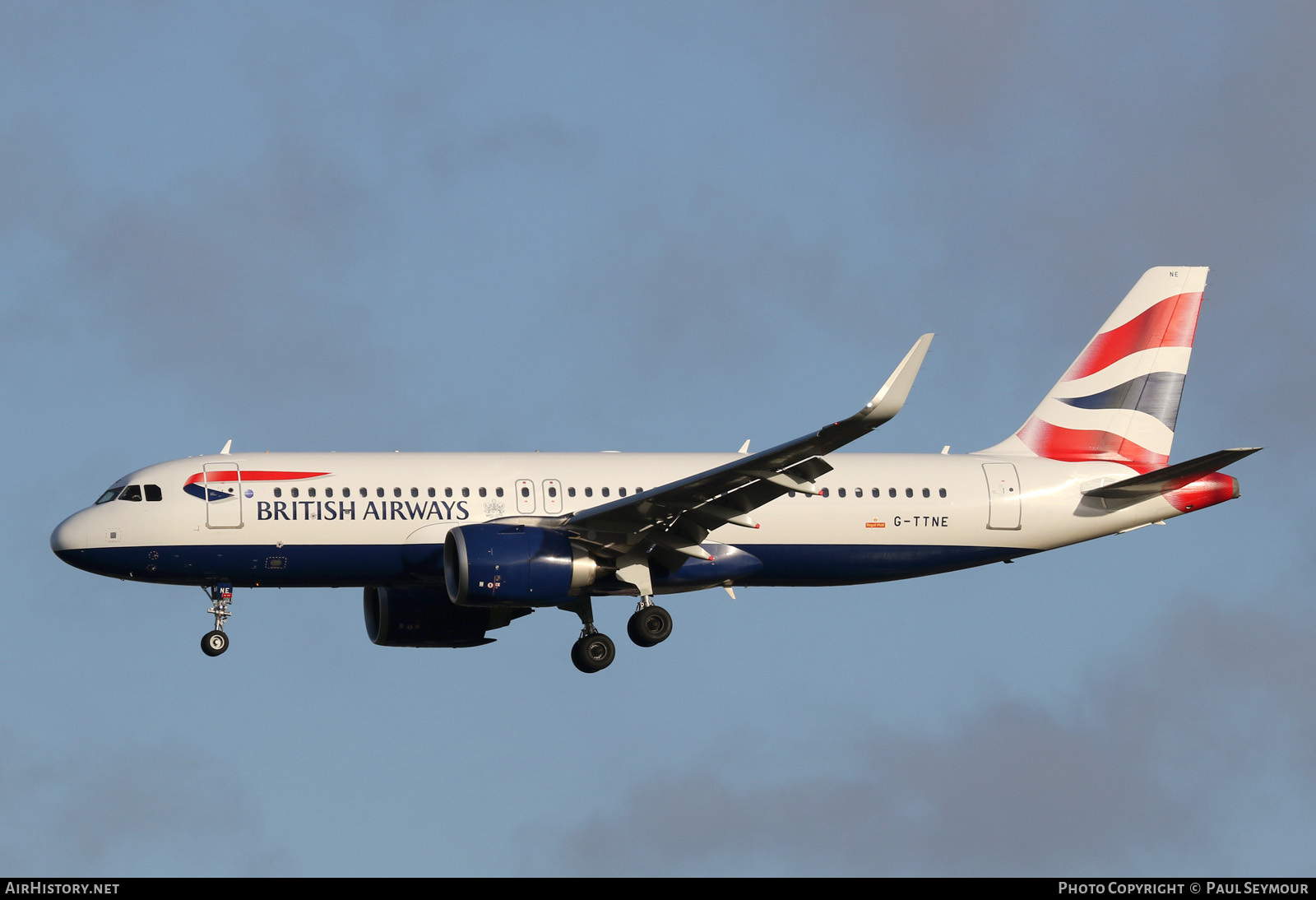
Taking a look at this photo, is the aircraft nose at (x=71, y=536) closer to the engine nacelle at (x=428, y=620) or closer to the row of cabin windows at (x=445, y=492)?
the row of cabin windows at (x=445, y=492)

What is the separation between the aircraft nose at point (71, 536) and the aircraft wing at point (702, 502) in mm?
11266

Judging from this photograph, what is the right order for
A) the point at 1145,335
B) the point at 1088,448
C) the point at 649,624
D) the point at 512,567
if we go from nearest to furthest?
the point at 512,567
the point at 649,624
the point at 1088,448
the point at 1145,335

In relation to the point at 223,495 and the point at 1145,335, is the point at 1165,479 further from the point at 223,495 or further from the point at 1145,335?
the point at 223,495

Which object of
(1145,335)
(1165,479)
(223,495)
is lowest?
(1165,479)

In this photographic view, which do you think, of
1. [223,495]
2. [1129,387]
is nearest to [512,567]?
[223,495]

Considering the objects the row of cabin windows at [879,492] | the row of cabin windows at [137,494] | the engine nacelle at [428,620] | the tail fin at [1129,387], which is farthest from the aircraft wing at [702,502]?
the row of cabin windows at [137,494]

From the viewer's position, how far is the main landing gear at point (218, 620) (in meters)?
47.3

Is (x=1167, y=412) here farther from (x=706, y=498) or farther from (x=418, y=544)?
(x=418, y=544)

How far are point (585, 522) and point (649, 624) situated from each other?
3.14 m

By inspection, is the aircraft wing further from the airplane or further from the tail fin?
the tail fin

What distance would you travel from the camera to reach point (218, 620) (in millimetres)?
47531

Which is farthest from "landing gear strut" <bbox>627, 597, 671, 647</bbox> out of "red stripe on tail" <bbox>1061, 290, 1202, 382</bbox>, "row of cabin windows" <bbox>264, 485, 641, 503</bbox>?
"red stripe on tail" <bbox>1061, 290, 1202, 382</bbox>

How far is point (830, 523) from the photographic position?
161ft

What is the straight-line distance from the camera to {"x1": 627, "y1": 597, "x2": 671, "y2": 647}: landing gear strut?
1833 inches
